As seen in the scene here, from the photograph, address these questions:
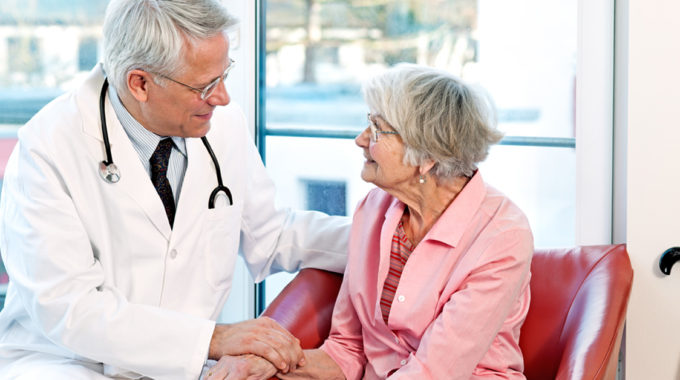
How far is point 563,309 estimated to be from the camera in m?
1.90

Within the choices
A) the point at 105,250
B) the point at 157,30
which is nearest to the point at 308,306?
the point at 105,250

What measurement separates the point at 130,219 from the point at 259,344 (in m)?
0.43

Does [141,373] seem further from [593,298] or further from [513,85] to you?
[513,85]

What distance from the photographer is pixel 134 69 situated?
5.79 ft

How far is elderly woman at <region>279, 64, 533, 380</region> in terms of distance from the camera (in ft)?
5.45

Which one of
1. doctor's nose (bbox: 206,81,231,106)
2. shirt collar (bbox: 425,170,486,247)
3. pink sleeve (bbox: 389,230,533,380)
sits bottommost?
pink sleeve (bbox: 389,230,533,380)

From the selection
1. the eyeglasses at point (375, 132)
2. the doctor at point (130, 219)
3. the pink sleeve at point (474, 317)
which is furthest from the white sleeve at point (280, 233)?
the pink sleeve at point (474, 317)

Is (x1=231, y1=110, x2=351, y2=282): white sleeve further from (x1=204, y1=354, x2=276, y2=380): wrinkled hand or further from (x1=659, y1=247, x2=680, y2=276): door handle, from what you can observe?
(x1=659, y1=247, x2=680, y2=276): door handle

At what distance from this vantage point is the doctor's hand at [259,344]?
5.91ft

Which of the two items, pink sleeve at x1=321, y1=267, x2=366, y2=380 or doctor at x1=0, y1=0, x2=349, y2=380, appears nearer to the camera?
doctor at x1=0, y1=0, x2=349, y2=380

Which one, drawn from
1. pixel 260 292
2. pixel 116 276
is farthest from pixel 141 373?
pixel 260 292

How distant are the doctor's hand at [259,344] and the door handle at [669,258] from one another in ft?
3.08

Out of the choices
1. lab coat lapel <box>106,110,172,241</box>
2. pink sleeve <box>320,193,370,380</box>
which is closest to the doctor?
lab coat lapel <box>106,110,172,241</box>

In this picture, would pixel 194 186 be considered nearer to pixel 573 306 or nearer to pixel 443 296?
pixel 443 296
